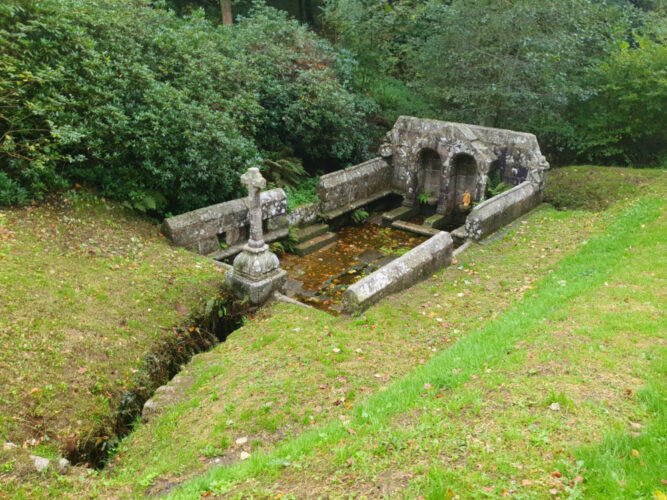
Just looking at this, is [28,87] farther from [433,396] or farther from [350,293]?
[433,396]

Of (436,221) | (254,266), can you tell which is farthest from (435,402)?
(436,221)

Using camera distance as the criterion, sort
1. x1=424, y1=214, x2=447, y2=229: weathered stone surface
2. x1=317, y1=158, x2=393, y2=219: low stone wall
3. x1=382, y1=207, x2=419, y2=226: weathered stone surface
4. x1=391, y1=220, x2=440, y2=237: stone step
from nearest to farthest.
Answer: x1=317, y1=158, x2=393, y2=219: low stone wall < x1=391, y1=220, x2=440, y2=237: stone step < x1=424, y1=214, x2=447, y2=229: weathered stone surface < x1=382, y1=207, x2=419, y2=226: weathered stone surface

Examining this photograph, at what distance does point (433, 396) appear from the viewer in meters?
5.68

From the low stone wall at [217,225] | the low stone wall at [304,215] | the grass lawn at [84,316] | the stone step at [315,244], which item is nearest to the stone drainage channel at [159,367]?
the grass lawn at [84,316]

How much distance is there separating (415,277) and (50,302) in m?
6.36

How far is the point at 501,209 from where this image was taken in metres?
12.9

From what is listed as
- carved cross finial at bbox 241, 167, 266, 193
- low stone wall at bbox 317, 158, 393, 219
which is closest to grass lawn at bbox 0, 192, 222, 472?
carved cross finial at bbox 241, 167, 266, 193

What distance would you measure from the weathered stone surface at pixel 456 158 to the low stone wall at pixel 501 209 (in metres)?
0.54

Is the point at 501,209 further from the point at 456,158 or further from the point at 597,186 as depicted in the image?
the point at 597,186

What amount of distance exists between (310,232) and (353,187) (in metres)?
2.47

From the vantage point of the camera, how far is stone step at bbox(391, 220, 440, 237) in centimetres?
1429

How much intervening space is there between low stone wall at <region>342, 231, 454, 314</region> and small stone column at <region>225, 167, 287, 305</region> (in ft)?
5.23

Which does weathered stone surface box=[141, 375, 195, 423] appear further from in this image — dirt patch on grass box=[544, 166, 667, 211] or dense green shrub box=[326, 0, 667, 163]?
dense green shrub box=[326, 0, 667, 163]

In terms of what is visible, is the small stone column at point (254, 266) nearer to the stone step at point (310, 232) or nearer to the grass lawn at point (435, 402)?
the grass lawn at point (435, 402)
